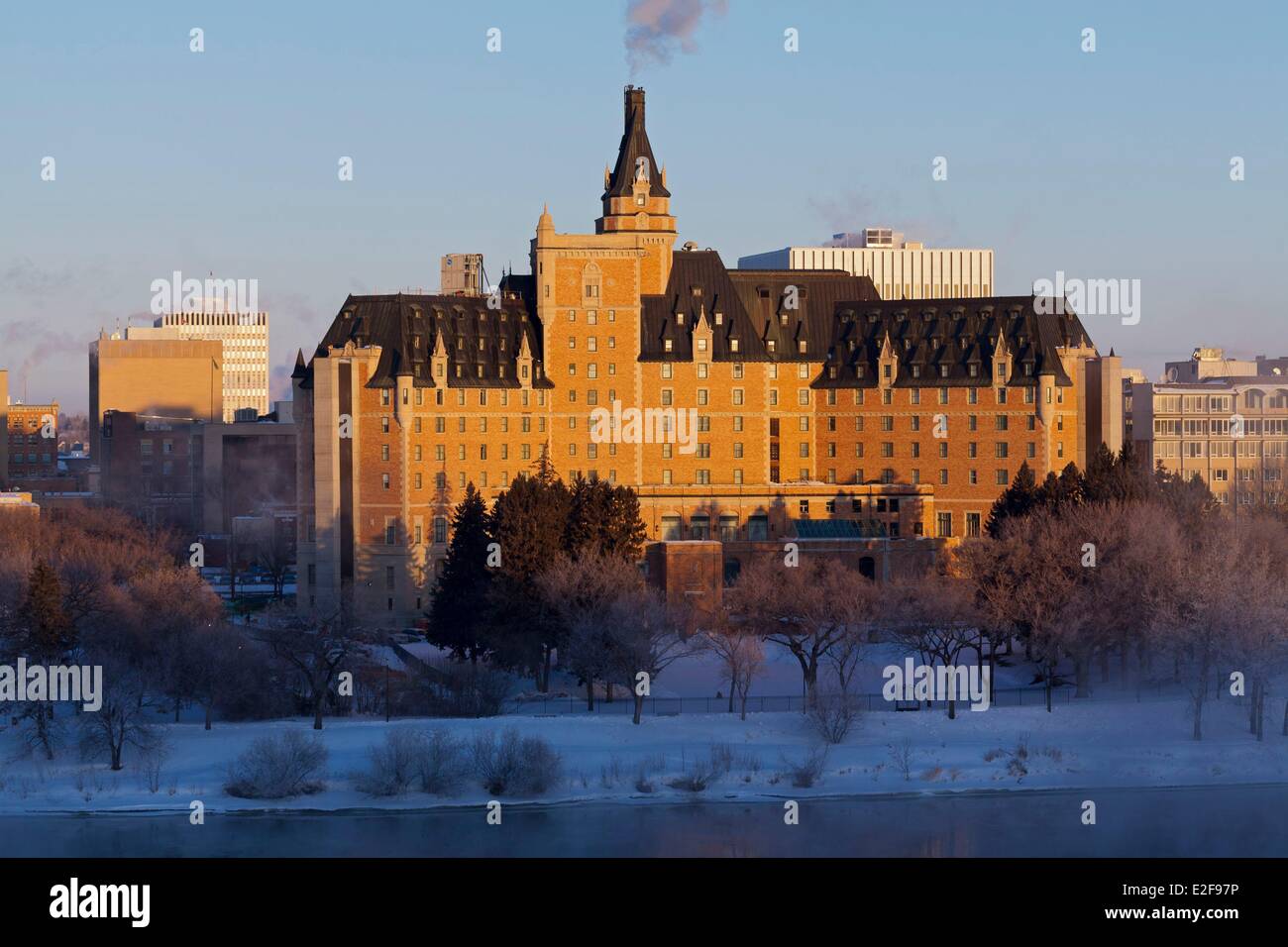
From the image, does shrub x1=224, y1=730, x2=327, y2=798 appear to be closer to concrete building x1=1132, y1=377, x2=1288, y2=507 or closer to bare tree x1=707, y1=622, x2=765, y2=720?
bare tree x1=707, y1=622, x2=765, y2=720

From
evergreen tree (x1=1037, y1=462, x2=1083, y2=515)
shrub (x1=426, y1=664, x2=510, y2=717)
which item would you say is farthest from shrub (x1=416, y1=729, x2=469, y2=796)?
evergreen tree (x1=1037, y1=462, x2=1083, y2=515)

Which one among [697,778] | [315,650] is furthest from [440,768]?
[315,650]

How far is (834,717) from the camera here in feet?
255

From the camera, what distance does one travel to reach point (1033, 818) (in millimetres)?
70312

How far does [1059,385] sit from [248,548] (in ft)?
200

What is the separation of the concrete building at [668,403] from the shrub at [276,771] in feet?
128

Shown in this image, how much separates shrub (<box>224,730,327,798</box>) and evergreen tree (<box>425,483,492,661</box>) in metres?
17.2

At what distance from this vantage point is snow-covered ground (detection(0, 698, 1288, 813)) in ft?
237

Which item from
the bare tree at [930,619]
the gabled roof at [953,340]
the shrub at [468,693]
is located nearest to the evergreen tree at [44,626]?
the shrub at [468,693]

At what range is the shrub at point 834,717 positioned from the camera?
253 ft

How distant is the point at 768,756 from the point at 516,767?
9.11 meters
